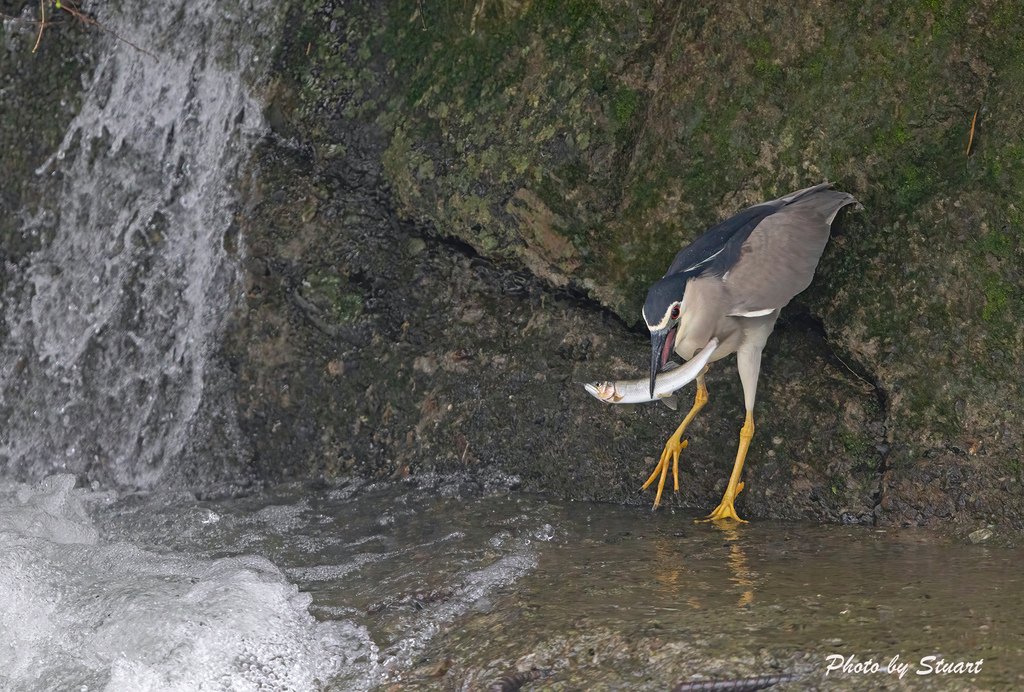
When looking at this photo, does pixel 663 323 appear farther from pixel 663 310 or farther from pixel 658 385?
pixel 658 385

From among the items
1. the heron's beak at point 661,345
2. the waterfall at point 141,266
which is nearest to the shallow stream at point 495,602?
the heron's beak at point 661,345

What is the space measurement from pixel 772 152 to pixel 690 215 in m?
0.38

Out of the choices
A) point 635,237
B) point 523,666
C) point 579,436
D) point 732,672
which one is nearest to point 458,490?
point 579,436

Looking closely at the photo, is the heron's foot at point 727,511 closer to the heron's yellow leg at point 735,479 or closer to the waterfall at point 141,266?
the heron's yellow leg at point 735,479

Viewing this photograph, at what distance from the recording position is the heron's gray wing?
A: 3730mm

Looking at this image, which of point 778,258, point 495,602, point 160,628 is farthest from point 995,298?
point 160,628

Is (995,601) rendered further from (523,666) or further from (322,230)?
(322,230)

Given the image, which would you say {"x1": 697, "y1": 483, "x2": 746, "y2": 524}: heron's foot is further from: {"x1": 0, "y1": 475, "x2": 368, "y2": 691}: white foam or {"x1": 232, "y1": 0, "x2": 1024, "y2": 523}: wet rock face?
{"x1": 0, "y1": 475, "x2": 368, "y2": 691}: white foam

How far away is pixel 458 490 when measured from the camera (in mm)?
4547

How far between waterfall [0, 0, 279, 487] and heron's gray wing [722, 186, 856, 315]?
246cm

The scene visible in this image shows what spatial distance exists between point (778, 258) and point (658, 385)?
661mm

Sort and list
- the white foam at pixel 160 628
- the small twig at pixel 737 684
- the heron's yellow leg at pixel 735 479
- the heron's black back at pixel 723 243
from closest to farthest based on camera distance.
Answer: the small twig at pixel 737 684 → the white foam at pixel 160 628 → the heron's black back at pixel 723 243 → the heron's yellow leg at pixel 735 479

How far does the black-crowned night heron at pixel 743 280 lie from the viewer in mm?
3641

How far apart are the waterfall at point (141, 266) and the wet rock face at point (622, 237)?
0.23 m
